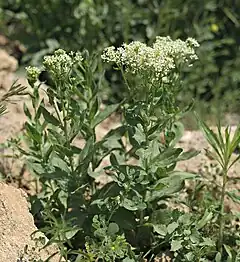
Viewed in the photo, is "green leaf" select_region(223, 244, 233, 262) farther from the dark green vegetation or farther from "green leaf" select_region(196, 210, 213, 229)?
"green leaf" select_region(196, 210, 213, 229)

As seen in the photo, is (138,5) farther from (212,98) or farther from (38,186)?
(38,186)

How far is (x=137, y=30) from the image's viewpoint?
20.2 ft

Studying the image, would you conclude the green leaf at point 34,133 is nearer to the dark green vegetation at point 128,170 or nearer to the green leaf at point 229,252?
the dark green vegetation at point 128,170

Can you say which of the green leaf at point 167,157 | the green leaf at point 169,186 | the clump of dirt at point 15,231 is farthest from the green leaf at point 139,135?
the clump of dirt at point 15,231

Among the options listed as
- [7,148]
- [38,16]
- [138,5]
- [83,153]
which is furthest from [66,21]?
[83,153]

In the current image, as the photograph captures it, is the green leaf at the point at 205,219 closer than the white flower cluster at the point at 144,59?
No

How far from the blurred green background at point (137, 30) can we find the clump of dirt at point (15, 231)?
2755 mm

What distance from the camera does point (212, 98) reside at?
6.25 m

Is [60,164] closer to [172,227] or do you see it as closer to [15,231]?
[15,231]

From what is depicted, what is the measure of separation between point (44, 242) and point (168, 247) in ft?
2.49

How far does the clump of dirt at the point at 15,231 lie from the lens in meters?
3.11

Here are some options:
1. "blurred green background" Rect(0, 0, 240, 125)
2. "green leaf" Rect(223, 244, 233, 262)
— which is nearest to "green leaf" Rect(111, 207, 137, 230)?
"green leaf" Rect(223, 244, 233, 262)

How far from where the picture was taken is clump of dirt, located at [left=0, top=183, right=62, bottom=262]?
122 inches

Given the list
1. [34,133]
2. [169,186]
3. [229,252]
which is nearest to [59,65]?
[34,133]
